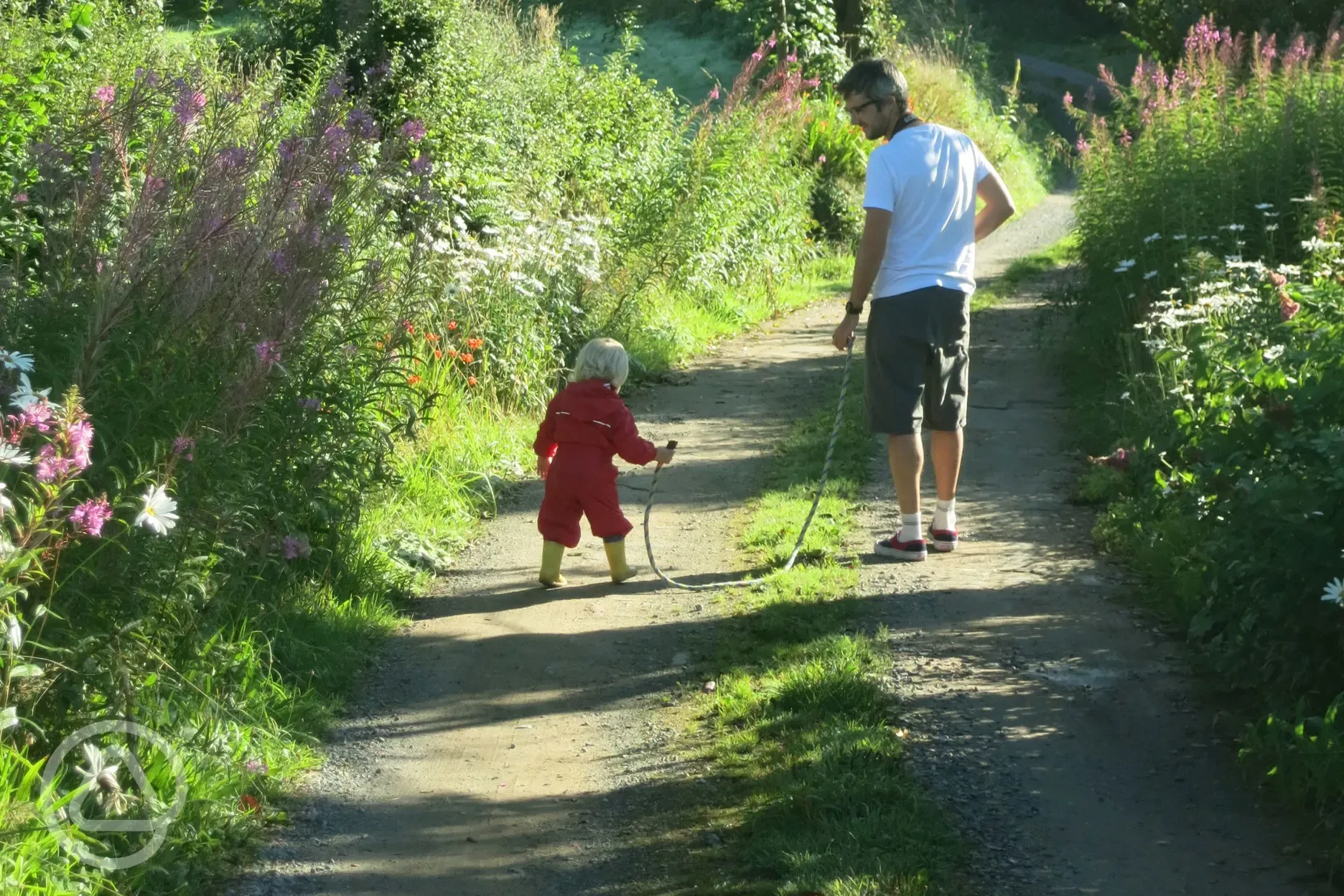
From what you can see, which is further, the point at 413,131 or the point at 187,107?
the point at 413,131

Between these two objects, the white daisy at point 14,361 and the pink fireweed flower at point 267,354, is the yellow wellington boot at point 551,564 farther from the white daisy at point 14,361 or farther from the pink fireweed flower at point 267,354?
the white daisy at point 14,361

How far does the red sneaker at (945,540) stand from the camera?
6711 mm

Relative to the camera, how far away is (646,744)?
4.89m

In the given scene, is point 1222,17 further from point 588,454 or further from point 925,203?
point 588,454

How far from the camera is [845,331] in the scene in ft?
20.9

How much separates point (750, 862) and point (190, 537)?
6.23 feet

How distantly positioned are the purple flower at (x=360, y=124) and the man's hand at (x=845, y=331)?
2.15 metres

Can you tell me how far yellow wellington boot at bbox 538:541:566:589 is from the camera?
Answer: 6.38 meters

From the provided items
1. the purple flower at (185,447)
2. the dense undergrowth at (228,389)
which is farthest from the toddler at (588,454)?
the purple flower at (185,447)

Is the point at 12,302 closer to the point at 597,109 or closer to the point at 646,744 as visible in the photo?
the point at 646,744

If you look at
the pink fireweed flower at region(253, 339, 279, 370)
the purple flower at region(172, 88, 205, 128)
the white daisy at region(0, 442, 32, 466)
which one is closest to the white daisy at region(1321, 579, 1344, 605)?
the pink fireweed flower at region(253, 339, 279, 370)

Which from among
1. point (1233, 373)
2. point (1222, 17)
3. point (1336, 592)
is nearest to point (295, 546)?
point (1336, 592)

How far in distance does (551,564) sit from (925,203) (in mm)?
2299

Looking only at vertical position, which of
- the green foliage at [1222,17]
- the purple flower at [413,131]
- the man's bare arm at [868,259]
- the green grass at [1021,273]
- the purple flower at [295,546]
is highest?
the green foliage at [1222,17]
